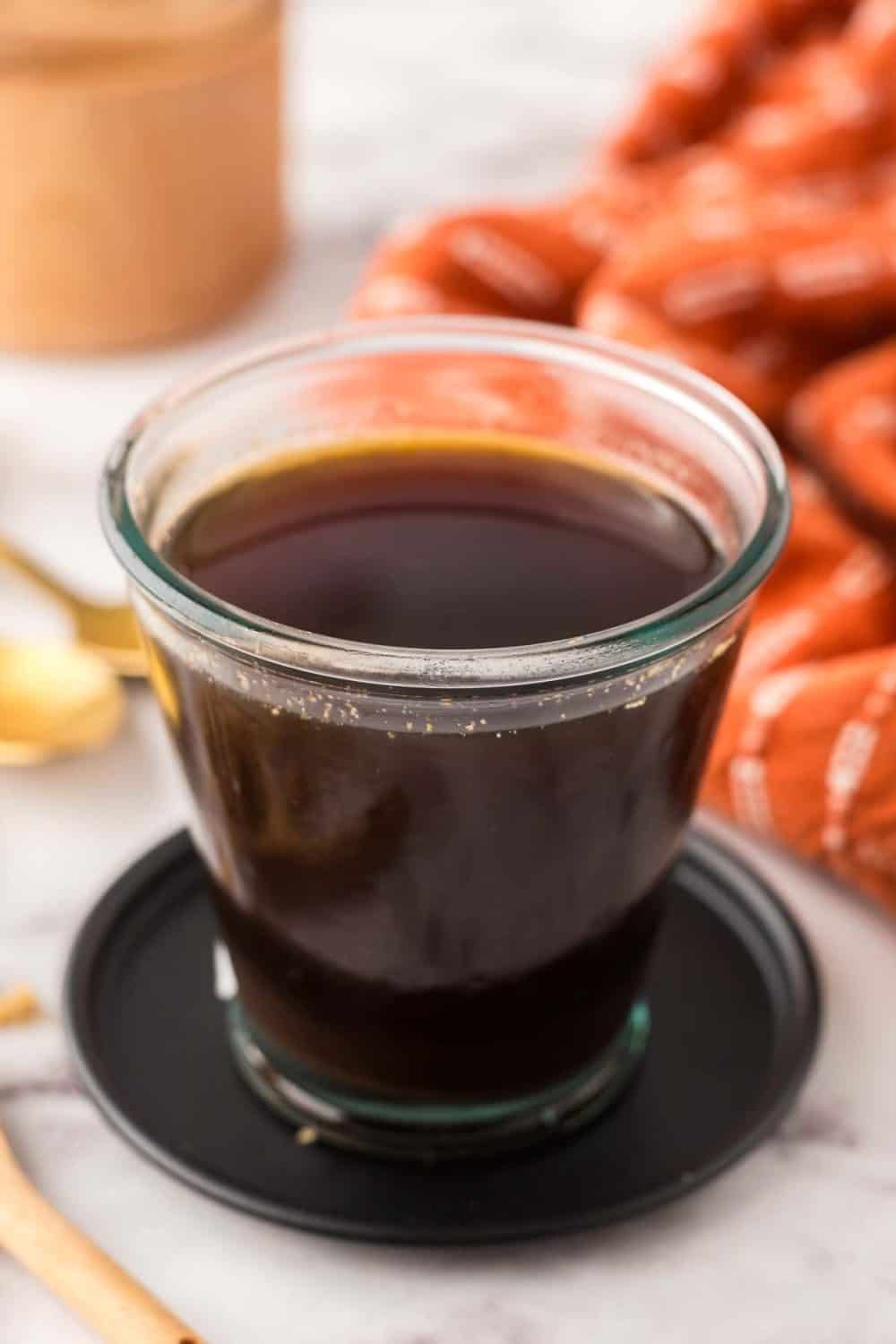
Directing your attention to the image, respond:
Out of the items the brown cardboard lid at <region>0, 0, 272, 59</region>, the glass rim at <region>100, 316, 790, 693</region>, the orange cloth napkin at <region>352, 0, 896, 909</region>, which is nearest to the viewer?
the glass rim at <region>100, 316, 790, 693</region>

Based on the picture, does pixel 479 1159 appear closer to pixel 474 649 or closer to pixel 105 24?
pixel 474 649

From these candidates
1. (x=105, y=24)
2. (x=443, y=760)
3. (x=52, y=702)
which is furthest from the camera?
(x=105, y=24)

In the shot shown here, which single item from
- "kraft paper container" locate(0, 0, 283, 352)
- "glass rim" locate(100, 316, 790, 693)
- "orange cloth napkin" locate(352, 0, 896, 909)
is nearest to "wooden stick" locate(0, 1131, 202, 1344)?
"glass rim" locate(100, 316, 790, 693)

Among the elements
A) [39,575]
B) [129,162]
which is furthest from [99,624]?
[129,162]

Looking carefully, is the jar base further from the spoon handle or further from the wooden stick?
the spoon handle

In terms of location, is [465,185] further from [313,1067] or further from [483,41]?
[313,1067]

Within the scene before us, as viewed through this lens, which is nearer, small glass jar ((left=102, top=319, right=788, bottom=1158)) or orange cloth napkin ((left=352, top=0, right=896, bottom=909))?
small glass jar ((left=102, top=319, right=788, bottom=1158))
